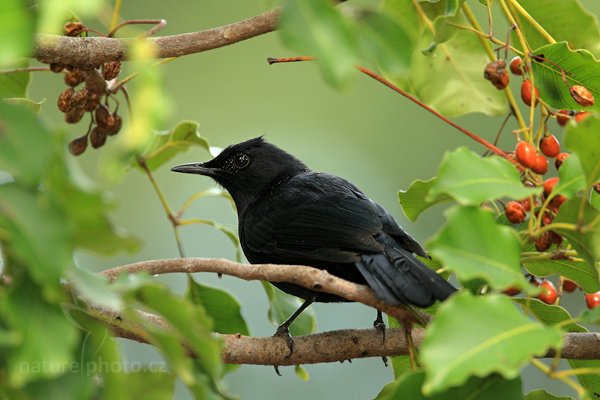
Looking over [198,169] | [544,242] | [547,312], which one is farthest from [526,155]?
[198,169]

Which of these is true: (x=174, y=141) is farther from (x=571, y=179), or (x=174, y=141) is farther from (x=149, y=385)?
(x=149, y=385)

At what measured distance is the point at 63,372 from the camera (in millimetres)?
1830

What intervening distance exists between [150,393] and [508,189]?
104 cm

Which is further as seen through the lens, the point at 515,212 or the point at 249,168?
the point at 249,168

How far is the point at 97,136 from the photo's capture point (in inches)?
150

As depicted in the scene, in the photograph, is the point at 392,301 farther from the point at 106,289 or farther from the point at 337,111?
the point at 337,111

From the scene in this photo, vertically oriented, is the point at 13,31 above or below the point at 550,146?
above

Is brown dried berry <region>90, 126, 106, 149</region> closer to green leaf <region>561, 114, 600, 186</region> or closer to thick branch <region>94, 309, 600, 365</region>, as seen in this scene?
thick branch <region>94, 309, 600, 365</region>

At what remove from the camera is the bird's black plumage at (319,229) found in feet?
10.7

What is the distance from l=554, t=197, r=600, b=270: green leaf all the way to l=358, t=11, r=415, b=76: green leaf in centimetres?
93

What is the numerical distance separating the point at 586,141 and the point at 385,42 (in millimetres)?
741

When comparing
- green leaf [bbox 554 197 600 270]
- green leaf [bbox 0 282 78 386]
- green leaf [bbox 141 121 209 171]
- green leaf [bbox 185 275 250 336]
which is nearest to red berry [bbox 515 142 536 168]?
green leaf [bbox 554 197 600 270]

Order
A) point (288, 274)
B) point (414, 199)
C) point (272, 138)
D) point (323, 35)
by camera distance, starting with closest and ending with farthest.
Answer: point (323, 35) → point (288, 274) → point (414, 199) → point (272, 138)

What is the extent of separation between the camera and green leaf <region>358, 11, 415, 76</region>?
179cm
